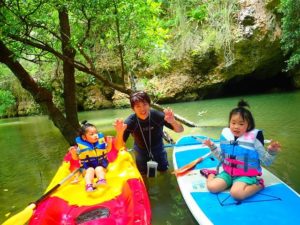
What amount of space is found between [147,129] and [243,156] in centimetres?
139

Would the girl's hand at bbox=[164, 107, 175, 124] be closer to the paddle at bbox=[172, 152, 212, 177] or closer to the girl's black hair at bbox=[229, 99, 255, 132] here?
the paddle at bbox=[172, 152, 212, 177]

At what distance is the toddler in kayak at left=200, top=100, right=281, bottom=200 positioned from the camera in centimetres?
306

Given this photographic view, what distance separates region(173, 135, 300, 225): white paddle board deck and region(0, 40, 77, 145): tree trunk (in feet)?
10.0

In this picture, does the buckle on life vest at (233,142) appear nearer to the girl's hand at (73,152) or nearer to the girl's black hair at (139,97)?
the girl's black hair at (139,97)

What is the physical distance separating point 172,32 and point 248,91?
4.96 m

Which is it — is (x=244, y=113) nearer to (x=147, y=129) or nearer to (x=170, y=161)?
(x=147, y=129)

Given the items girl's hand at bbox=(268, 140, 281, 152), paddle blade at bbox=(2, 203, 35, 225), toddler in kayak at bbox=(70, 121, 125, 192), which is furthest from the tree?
girl's hand at bbox=(268, 140, 281, 152)

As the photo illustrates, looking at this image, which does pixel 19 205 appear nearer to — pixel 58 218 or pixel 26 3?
pixel 58 218

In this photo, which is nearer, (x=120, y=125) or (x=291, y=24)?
(x=120, y=125)

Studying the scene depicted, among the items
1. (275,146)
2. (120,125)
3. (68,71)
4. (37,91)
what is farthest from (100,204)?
(68,71)

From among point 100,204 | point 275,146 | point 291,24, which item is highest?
point 291,24

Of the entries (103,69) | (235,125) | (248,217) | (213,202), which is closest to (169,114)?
(235,125)

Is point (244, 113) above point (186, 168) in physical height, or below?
above

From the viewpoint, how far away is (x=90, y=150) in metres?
3.83
